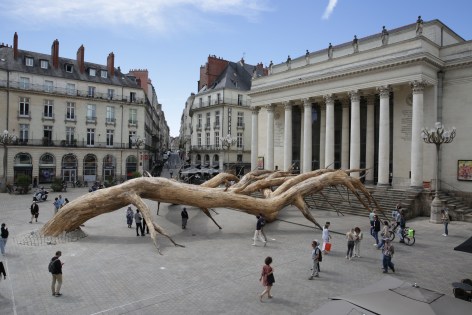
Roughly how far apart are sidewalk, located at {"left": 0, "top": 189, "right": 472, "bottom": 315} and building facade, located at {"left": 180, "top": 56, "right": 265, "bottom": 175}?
3536cm

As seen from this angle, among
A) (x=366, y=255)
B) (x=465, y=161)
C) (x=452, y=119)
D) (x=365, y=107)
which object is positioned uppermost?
(x=365, y=107)

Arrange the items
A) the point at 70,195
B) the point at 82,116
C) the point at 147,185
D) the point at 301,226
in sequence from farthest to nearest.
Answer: the point at 82,116 → the point at 70,195 → the point at 301,226 → the point at 147,185

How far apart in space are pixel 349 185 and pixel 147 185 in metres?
12.1

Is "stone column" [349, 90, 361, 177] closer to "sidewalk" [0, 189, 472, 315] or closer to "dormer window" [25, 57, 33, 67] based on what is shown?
Result: "sidewalk" [0, 189, 472, 315]

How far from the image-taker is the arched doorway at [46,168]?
42281mm

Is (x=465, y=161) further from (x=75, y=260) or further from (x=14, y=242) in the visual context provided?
(x=14, y=242)

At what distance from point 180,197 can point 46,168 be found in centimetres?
3309

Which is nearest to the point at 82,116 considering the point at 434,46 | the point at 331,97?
the point at 331,97

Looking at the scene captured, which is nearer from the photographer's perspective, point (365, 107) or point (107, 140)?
point (365, 107)

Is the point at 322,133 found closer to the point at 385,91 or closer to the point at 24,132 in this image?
the point at 385,91

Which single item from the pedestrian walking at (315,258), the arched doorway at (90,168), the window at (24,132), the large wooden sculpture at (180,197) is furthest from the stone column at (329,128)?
the window at (24,132)

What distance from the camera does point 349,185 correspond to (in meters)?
20.9

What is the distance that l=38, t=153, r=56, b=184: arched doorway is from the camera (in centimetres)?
4228

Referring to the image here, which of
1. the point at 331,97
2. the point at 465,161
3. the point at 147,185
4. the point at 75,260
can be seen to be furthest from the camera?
the point at 331,97
